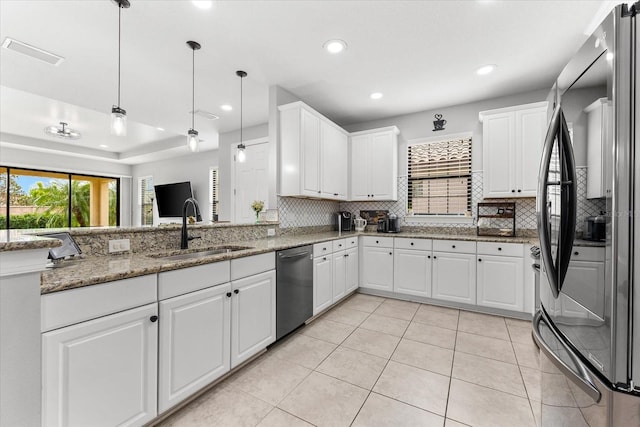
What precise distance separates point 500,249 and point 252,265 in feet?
8.89

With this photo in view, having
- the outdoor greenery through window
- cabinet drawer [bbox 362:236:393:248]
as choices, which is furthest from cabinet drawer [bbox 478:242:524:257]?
the outdoor greenery through window

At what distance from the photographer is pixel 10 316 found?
0.96 meters

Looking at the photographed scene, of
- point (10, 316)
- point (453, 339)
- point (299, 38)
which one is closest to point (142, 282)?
point (10, 316)

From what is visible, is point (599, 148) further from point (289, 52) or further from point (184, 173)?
point (184, 173)

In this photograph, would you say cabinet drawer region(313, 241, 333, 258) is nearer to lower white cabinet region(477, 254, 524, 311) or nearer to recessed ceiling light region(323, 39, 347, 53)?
lower white cabinet region(477, 254, 524, 311)

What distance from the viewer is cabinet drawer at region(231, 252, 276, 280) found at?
1.93 metres

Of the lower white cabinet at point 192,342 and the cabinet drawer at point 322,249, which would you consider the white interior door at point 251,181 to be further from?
the lower white cabinet at point 192,342

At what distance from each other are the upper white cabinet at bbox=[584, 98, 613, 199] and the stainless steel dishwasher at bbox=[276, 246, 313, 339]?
6.55 ft

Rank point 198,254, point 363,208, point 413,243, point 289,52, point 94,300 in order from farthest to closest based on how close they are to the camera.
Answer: point 363,208
point 413,243
point 289,52
point 198,254
point 94,300

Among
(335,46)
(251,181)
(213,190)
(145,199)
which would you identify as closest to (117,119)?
(335,46)

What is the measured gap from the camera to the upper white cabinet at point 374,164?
405 centimetres

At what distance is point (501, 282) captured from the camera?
120 inches

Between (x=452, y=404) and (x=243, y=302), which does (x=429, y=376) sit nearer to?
(x=452, y=404)

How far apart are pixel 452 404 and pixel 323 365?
2.95ft
